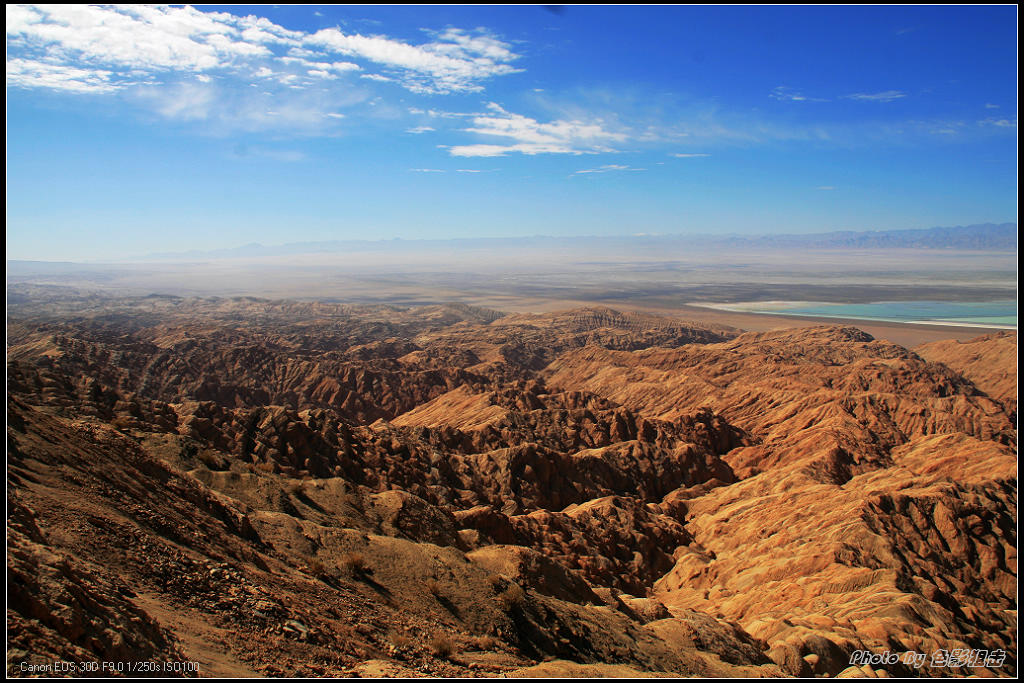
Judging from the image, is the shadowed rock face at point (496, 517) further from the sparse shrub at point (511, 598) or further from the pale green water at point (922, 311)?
the pale green water at point (922, 311)

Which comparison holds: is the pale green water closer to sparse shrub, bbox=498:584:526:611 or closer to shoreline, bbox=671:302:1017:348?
shoreline, bbox=671:302:1017:348

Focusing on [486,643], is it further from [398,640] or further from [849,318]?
[849,318]

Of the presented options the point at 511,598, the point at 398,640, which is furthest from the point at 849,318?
the point at 398,640

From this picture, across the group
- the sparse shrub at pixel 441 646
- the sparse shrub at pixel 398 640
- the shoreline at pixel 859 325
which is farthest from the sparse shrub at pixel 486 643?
the shoreline at pixel 859 325

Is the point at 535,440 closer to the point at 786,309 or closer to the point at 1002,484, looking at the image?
the point at 1002,484

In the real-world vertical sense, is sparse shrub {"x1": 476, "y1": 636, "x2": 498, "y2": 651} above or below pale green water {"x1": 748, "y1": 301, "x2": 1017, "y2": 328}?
below

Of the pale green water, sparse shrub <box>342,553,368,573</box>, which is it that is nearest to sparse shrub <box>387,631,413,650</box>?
sparse shrub <box>342,553,368,573</box>

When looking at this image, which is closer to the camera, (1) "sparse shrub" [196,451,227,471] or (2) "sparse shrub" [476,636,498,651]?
(2) "sparse shrub" [476,636,498,651]
